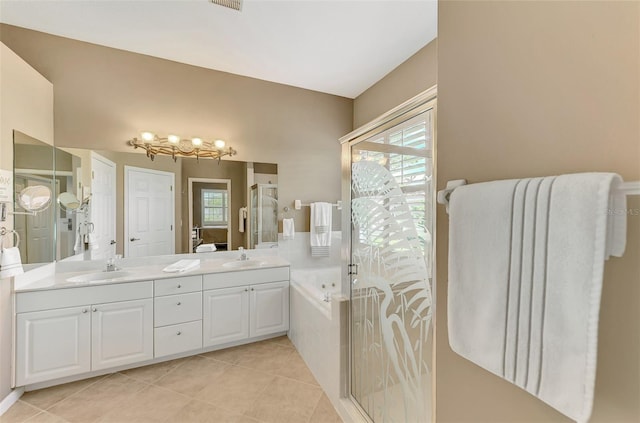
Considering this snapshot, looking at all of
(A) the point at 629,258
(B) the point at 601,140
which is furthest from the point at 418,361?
(B) the point at 601,140

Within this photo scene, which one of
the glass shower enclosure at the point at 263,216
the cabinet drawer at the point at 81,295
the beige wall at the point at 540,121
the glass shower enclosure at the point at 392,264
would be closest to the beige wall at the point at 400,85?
the glass shower enclosure at the point at 392,264

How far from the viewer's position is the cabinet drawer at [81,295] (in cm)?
193

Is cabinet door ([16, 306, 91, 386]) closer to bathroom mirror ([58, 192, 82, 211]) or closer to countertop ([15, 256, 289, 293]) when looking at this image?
countertop ([15, 256, 289, 293])

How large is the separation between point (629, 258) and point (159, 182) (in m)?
3.30

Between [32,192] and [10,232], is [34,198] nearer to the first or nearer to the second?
[32,192]

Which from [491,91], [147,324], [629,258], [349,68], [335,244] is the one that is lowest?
[147,324]

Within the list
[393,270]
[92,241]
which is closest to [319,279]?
[393,270]

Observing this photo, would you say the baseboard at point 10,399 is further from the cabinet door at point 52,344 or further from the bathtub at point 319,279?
the bathtub at point 319,279

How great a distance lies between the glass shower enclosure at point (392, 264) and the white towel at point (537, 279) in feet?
1.51

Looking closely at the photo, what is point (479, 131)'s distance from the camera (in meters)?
0.73

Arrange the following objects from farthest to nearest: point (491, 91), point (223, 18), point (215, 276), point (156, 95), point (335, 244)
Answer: point (335, 244) → point (156, 95) → point (215, 276) → point (223, 18) → point (491, 91)

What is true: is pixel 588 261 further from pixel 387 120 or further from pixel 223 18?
pixel 223 18

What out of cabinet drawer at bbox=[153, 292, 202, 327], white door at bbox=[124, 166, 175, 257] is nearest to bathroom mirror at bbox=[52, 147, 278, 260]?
white door at bbox=[124, 166, 175, 257]

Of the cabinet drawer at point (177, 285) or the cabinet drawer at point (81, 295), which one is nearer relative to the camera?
the cabinet drawer at point (81, 295)
